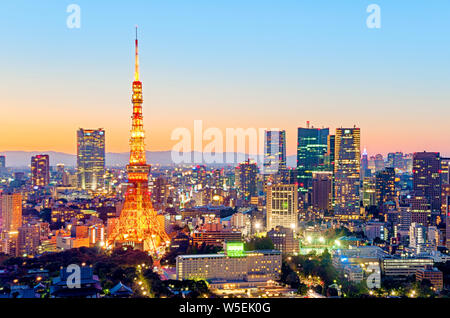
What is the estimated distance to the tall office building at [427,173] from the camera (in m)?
17.3

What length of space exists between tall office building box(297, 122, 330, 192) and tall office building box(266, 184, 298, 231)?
4.94 meters

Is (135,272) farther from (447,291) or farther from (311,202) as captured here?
(311,202)

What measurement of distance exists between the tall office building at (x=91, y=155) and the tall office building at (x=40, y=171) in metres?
0.99

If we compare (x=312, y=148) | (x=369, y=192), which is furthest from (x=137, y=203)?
(x=312, y=148)

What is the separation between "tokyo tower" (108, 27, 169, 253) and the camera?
1138cm

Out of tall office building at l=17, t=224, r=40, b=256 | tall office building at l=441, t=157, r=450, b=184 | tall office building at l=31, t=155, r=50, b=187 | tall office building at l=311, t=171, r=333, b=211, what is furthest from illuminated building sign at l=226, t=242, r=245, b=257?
tall office building at l=441, t=157, r=450, b=184

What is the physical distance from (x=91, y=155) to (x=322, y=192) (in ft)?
28.0

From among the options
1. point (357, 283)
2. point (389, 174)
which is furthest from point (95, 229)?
point (389, 174)

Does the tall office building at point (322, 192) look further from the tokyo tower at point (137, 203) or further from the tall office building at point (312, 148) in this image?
the tokyo tower at point (137, 203)

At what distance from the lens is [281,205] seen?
1591 centimetres

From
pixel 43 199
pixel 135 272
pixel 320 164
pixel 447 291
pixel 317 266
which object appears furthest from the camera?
pixel 320 164

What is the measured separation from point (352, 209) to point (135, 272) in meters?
11.7

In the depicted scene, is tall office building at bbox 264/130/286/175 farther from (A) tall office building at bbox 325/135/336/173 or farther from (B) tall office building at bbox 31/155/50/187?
(B) tall office building at bbox 31/155/50/187

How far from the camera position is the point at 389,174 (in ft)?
62.0
